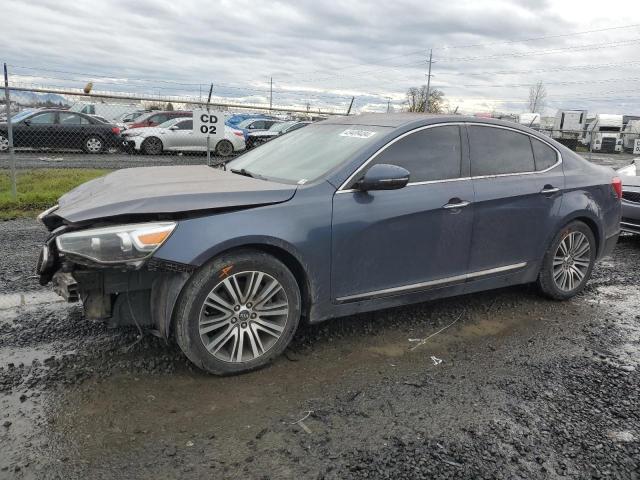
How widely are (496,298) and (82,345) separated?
3567 millimetres

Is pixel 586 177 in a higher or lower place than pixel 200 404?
higher

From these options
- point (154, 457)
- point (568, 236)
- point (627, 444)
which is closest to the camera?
point (154, 457)

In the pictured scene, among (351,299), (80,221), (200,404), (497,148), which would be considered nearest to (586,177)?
(497,148)

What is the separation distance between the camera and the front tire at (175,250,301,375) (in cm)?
326

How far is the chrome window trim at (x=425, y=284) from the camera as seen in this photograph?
3811mm

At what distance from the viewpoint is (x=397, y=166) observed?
151 inches

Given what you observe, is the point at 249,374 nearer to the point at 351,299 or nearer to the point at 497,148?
the point at 351,299

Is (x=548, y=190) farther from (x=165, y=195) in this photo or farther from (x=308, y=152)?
(x=165, y=195)

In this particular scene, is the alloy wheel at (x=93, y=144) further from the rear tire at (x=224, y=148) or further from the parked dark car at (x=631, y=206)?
the parked dark car at (x=631, y=206)

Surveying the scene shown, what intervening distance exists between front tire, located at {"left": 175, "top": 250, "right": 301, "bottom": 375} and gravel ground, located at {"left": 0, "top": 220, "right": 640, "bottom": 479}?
153mm

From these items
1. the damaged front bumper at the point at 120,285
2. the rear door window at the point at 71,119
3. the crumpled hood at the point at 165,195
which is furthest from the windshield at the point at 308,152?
the rear door window at the point at 71,119

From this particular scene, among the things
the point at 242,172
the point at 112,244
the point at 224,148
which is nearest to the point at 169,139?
the point at 224,148

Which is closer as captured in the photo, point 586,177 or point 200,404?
point 200,404

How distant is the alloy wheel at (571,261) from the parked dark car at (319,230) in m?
0.01
